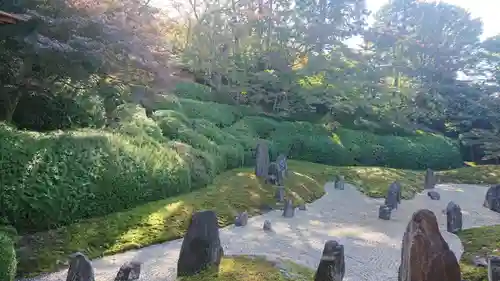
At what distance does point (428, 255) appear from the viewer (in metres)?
5.20

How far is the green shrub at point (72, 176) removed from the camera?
7645 mm

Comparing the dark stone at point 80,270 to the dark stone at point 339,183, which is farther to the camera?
the dark stone at point 339,183

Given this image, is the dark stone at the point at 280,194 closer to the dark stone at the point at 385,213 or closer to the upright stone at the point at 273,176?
the upright stone at the point at 273,176

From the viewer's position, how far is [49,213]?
7871 millimetres

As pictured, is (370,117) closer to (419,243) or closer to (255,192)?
(255,192)

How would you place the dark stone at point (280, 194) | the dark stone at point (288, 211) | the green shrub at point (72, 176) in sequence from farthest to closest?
the dark stone at point (280, 194)
the dark stone at point (288, 211)
the green shrub at point (72, 176)

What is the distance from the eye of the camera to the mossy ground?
5.99 meters

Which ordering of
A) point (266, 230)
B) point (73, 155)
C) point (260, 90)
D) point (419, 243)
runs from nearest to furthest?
point (419, 243) → point (73, 155) → point (266, 230) → point (260, 90)

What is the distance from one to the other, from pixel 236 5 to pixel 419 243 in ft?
79.1

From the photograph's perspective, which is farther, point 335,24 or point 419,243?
point 335,24

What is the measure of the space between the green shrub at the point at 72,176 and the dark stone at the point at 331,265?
203 inches

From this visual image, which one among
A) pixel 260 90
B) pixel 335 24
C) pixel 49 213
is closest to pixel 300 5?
pixel 335 24

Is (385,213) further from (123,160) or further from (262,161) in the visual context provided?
(123,160)

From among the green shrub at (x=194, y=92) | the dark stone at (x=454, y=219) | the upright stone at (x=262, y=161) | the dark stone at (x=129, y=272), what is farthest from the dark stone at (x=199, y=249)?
the green shrub at (x=194, y=92)
